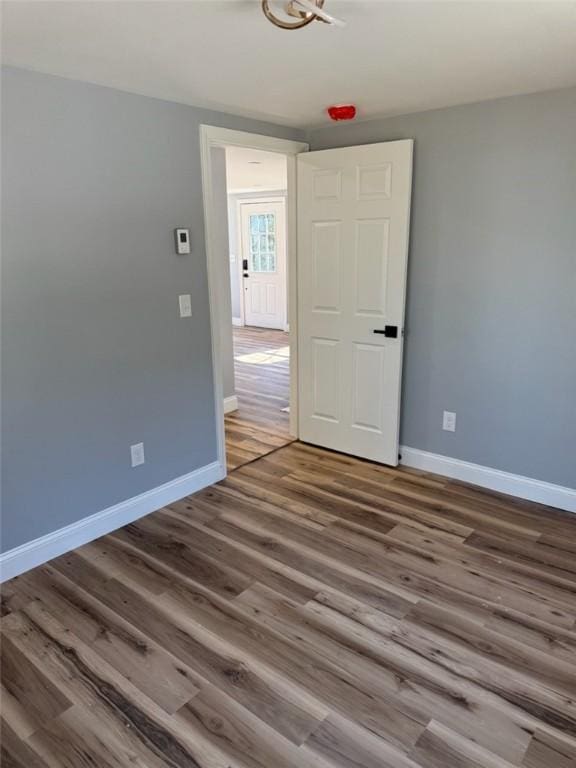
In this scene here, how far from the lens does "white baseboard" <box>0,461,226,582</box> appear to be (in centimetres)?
247

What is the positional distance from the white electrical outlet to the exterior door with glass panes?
5.74 meters

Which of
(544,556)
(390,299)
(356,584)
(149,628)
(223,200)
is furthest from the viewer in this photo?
(223,200)

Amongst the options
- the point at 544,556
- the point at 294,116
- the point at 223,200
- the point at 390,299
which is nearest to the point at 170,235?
the point at 294,116

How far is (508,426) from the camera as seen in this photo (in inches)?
123

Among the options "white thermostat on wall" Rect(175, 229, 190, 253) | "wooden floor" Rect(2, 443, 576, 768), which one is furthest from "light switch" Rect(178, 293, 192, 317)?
"wooden floor" Rect(2, 443, 576, 768)

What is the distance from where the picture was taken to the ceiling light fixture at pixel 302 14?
148 centimetres

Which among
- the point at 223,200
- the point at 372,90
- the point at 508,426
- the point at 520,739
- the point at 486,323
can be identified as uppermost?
the point at 372,90

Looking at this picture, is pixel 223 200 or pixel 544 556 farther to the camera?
pixel 223 200

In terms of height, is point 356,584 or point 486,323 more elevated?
point 486,323

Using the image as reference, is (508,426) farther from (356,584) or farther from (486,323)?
(356,584)

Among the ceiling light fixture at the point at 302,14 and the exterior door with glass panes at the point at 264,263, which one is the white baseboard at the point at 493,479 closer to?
the ceiling light fixture at the point at 302,14

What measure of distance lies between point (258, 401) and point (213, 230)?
2.29 metres

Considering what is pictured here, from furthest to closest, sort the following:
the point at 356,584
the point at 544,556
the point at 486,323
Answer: the point at 486,323 → the point at 544,556 → the point at 356,584

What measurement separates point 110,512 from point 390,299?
2.07 metres
